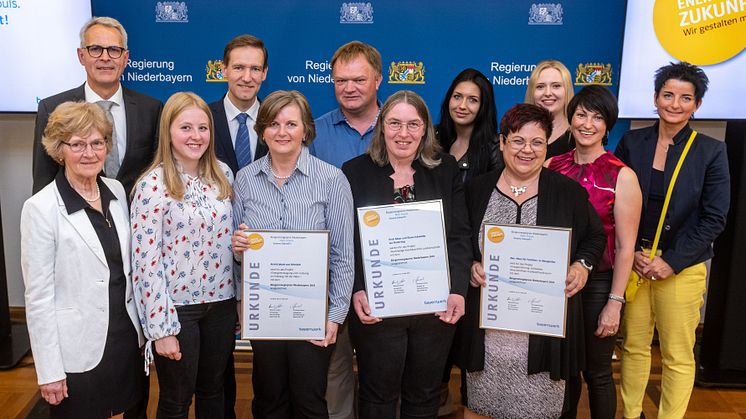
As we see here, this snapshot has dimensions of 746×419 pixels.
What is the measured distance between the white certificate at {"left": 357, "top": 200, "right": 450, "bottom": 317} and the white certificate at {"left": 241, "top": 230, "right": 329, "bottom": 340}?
0.18m

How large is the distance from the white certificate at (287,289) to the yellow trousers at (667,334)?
4.99ft

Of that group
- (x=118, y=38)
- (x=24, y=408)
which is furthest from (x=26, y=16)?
(x=24, y=408)

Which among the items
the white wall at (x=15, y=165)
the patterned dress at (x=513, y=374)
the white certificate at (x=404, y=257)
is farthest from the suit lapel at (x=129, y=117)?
the white wall at (x=15, y=165)

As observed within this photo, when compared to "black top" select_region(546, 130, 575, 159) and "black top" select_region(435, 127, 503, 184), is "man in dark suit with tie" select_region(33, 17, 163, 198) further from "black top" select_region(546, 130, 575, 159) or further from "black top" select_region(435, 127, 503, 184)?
"black top" select_region(546, 130, 575, 159)

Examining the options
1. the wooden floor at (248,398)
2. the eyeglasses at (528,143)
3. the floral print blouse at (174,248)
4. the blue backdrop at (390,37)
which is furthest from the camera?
the blue backdrop at (390,37)

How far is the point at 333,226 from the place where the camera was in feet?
7.43

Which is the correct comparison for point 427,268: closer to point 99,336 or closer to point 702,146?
point 99,336

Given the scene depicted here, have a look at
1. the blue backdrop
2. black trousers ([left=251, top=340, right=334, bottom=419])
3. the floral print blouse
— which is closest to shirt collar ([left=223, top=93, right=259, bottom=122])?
the floral print blouse

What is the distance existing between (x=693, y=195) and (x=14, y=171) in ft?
14.5

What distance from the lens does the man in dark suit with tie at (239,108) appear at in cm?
284

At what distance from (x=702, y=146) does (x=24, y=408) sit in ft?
12.2

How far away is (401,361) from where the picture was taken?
232cm

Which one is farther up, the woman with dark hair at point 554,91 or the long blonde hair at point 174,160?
the woman with dark hair at point 554,91

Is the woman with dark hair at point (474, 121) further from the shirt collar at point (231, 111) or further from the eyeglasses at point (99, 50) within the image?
the eyeglasses at point (99, 50)
